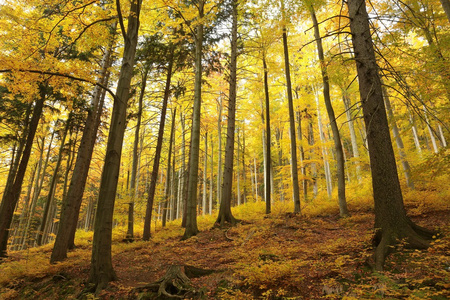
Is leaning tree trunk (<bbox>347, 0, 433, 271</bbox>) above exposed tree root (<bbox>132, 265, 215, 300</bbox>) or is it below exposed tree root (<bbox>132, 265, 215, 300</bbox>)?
above

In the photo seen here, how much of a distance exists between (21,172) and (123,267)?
7.22 metres

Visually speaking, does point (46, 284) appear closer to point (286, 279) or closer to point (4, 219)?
point (4, 219)

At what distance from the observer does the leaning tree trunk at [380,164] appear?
4.14 m

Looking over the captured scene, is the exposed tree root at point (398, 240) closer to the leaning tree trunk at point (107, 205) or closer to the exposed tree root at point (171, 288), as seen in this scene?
the exposed tree root at point (171, 288)

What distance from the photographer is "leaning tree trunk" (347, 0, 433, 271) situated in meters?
4.14

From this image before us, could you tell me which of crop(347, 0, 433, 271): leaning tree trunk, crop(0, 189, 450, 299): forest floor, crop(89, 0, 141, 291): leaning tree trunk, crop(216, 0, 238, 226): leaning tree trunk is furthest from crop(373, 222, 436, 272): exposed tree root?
crop(216, 0, 238, 226): leaning tree trunk

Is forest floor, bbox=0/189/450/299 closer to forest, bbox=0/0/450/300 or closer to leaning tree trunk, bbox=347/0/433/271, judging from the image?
forest, bbox=0/0/450/300

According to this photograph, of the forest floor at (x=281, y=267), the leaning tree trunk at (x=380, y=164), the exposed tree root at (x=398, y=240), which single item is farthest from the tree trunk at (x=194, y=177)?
the exposed tree root at (x=398, y=240)

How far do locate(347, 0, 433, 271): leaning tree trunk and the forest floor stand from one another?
25 centimetres

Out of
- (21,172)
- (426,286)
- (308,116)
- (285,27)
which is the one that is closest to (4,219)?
(21,172)

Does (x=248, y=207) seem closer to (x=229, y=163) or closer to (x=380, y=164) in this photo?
(x=229, y=163)

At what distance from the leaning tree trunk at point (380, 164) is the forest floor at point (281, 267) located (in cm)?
25

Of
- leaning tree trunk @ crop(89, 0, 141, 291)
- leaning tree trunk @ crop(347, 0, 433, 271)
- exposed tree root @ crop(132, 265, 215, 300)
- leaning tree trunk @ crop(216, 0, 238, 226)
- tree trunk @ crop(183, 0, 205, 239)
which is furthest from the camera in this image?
leaning tree trunk @ crop(216, 0, 238, 226)

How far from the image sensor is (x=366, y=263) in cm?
392
